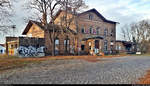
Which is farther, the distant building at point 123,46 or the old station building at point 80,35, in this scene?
the distant building at point 123,46

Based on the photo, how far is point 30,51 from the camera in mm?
25141

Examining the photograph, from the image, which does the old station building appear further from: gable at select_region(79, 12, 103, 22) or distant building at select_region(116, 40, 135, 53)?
distant building at select_region(116, 40, 135, 53)

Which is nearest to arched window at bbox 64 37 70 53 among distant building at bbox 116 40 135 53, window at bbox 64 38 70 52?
window at bbox 64 38 70 52

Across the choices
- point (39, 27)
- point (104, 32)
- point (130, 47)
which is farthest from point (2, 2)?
point (130, 47)

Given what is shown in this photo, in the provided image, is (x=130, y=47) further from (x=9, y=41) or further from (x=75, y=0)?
(x=9, y=41)

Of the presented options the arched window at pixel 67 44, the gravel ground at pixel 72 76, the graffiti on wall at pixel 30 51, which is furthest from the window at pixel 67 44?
the gravel ground at pixel 72 76

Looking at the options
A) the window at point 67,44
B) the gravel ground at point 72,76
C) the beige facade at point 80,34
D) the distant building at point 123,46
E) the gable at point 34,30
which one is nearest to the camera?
the gravel ground at point 72,76

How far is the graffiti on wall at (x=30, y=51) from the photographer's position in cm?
2398

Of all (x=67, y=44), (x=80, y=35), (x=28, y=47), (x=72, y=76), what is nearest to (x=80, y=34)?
(x=80, y=35)

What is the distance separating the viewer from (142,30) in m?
46.0

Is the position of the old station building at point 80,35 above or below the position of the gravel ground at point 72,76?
above

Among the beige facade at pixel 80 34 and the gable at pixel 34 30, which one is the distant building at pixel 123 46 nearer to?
the beige facade at pixel 80 34

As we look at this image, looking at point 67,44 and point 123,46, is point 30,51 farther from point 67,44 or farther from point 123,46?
point 123,46

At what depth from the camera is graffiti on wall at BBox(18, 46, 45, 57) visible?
78.7 ft
